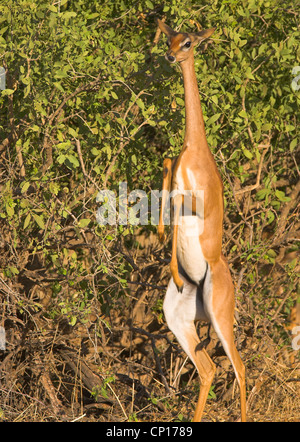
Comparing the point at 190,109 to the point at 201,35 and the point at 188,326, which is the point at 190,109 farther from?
the point at 188,326

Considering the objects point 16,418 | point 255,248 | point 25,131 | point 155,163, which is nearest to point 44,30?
point 25,131

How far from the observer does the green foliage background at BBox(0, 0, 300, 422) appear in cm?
463

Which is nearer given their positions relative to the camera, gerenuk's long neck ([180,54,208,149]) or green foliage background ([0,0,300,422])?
gerenuk's long neck ([180,54,208,149])

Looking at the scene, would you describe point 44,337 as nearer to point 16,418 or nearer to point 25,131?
point 16,418

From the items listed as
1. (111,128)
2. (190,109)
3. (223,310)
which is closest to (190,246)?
(223,310)

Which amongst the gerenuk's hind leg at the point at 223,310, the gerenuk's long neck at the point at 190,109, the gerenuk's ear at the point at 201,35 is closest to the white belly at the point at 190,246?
the gerenuk's hind leg at the point at 223,310

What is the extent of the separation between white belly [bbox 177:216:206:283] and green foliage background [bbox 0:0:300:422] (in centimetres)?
67

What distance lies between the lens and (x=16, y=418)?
5004 millimetres

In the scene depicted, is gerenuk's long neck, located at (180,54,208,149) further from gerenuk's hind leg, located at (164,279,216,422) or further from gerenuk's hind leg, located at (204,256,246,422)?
gerenuk's hind leg, located at (164,279,216,422)

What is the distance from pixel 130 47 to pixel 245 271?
211cm

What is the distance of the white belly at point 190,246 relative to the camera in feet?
13.7

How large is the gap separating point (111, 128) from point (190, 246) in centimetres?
126

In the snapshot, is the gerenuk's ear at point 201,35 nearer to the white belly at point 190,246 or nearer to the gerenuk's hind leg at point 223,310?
the white belly at point 190,246

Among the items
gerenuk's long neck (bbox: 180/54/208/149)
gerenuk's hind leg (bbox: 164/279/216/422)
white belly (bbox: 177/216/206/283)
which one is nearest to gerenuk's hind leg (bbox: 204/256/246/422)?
white belly (bbox: 177/216/206/283)
